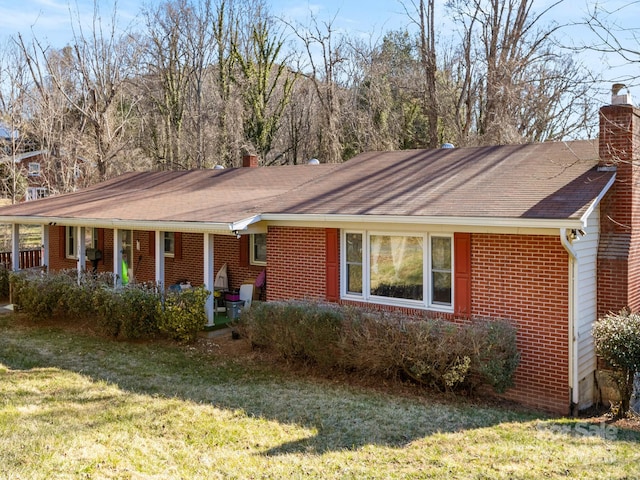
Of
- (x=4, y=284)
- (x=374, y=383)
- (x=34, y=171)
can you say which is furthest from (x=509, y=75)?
(x=34, y=171)

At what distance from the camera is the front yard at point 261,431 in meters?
5.23

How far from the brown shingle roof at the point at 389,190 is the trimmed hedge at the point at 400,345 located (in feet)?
5.70

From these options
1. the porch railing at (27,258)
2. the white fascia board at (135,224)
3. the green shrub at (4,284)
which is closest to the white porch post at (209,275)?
the white fascia board at (135,224)

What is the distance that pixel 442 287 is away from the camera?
355 inches

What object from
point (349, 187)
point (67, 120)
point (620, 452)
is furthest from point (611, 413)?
point (67, 120)

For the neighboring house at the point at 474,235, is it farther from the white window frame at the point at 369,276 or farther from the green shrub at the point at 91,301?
the green shrub at the point at 91,301

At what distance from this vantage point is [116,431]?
237 inches

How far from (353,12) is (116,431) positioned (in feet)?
84.2

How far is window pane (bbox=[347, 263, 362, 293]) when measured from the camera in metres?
10.1

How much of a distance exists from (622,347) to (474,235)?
258 cm

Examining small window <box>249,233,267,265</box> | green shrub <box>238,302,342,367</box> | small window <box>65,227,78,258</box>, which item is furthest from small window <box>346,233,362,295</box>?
small window <box>65,227,78,258</box>

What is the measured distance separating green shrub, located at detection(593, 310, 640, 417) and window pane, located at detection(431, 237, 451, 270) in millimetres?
2355

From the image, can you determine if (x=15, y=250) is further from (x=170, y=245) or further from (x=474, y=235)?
(x=474, y=235)

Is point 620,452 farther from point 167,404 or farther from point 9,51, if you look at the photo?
point 9,51
